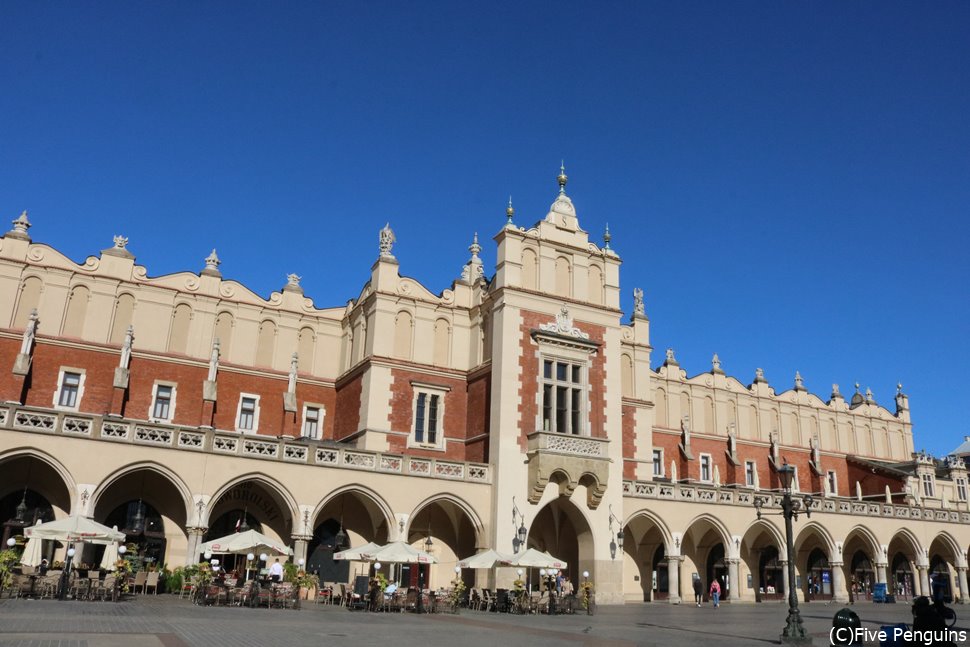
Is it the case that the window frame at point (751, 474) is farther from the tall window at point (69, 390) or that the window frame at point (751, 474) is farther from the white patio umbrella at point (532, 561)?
the tall window at point (69, 390)

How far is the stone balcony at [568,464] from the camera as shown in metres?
32.5

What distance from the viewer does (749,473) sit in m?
48.5

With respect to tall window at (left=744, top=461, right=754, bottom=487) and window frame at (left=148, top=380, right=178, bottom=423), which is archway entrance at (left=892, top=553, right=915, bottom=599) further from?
window frame at (left=148, top=380, right=178, bottom=423)

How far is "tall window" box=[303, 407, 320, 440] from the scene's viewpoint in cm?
3756

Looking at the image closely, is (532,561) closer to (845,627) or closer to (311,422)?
(311,422)

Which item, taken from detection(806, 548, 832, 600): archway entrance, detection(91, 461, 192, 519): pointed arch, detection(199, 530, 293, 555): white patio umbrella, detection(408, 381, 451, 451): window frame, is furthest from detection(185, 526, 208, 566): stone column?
detection(806, 548, 832, 600): archway entrance

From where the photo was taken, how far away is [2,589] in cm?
2298

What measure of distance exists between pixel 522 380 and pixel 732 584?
46.2 feet

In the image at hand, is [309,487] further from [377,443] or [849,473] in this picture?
[849,473]

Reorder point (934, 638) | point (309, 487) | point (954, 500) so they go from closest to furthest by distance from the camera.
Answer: point (934, 638), point (309, 487), point (954, 500)

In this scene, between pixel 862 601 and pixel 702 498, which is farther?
pixel 862 601

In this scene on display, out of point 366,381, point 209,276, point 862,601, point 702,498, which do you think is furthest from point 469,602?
point 862,601

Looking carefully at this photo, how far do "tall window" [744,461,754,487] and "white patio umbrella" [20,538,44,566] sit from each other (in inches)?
1441

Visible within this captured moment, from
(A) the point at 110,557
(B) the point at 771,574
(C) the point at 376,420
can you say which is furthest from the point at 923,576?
(A) the point at 110,557
